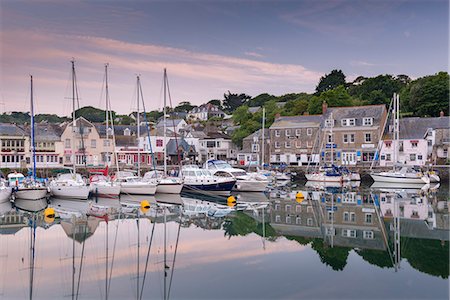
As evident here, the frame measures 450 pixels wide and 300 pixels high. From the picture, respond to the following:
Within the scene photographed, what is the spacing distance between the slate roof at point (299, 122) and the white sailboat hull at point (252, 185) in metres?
26.9

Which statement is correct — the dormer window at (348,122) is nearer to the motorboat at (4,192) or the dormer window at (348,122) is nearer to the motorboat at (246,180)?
the motorboat at (246,180)

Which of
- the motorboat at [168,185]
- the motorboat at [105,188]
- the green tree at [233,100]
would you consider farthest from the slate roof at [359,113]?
the green tree at [233,100]

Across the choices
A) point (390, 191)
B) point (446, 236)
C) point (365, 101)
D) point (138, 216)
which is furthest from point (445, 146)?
point (138, 216)

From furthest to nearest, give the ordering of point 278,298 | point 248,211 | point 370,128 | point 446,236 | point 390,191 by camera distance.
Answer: point 370,128 → point 390,191 → point 248,211 → point 446,236 → point 278,298

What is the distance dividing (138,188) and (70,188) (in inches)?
201

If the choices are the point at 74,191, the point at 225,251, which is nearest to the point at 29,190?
the point at 74,191

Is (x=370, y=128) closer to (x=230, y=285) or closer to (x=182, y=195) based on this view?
(x=182, y=195)

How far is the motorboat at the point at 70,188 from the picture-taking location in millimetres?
35406

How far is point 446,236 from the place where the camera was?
2170cm

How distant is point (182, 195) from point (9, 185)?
13.3 metres

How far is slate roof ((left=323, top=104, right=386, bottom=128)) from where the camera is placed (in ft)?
203

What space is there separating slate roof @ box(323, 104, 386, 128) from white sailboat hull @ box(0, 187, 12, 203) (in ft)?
141

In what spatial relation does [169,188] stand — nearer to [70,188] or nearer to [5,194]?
[70,188]

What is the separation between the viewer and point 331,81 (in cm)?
10044
